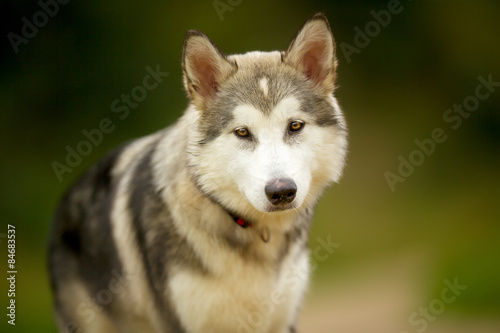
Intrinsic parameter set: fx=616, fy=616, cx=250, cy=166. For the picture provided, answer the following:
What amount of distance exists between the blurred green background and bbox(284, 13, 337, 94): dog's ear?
12.5 ft

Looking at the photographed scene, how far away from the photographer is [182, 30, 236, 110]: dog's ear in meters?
3.15

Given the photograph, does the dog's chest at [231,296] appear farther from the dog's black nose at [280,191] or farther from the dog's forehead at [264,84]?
the dog's forehead at [264,84]

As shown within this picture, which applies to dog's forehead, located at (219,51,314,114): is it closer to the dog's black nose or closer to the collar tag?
the dog's black nose

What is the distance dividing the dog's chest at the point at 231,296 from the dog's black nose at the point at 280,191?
2.02 ft

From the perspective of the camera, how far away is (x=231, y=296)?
11.1 feet

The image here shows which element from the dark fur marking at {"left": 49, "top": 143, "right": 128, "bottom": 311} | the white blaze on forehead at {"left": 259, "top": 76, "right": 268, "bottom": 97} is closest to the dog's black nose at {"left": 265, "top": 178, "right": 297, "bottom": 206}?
the white blaze on forehead at {"left": 259, "top": 76, "right": 268, "bottom": 97}

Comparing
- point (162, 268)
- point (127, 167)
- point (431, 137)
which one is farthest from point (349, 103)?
point (162, 268)

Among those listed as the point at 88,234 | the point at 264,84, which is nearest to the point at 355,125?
the point at 88,234

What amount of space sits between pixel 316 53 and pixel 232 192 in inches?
34.9

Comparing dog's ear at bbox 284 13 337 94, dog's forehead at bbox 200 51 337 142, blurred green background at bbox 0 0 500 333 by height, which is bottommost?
blurred green background at bbox 0 0 500 333

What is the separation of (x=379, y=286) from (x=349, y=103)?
230 centimetres

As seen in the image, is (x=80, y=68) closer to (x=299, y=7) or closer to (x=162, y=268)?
(x=299, y=7)

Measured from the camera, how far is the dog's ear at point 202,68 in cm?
315

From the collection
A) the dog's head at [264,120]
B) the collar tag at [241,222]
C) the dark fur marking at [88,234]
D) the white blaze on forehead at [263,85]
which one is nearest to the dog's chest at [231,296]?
the collar tag at [241,222]
